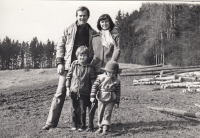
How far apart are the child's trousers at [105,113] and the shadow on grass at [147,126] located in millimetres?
236

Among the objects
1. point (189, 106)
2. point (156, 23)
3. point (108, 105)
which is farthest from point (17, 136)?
point (156, 23)

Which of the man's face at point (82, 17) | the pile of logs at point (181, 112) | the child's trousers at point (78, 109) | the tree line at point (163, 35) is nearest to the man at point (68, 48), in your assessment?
the man's face at point (82, 17)

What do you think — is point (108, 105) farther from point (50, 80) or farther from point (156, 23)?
point (156, 23)

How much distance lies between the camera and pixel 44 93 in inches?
340

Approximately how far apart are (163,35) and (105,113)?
813 cm

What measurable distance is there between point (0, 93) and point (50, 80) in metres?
3.15

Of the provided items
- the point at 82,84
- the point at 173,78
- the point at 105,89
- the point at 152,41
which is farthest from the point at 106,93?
the point at 152,41

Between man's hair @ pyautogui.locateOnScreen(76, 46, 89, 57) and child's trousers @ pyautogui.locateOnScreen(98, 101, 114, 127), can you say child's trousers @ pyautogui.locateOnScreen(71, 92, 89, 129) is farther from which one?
man's hair @ pyautogui.locateOnScreen(76, 46, 89, 57)

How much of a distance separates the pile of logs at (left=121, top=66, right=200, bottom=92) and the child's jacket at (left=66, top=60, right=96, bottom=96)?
5.19 meters

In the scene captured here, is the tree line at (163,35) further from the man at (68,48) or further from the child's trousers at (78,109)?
the child's trousers at (78,109)

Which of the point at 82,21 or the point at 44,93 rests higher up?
the point at 82,21

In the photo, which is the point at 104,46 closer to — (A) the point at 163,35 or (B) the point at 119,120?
(B) the point at 119,120

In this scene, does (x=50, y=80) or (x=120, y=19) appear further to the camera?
(x=50, y=80)

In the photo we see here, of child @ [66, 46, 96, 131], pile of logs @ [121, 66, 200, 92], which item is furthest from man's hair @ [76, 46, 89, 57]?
pile of logs @ [121, 66, 200, 92]
